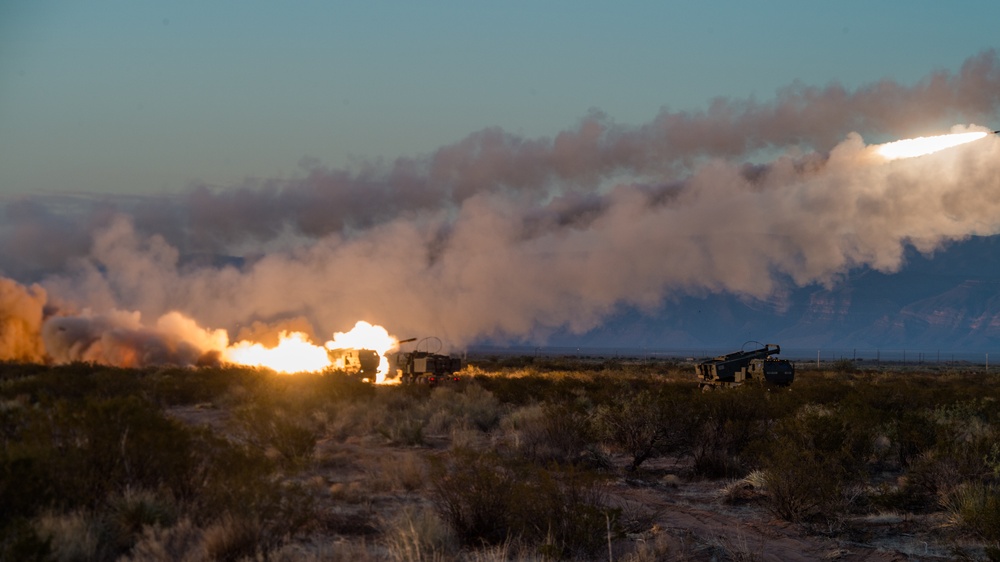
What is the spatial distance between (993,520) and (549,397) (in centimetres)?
2273

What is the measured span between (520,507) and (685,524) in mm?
4143

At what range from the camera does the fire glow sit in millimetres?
70938

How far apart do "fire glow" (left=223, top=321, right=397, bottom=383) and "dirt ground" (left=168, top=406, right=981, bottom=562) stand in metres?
46.4

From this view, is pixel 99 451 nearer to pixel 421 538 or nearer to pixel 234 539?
pixel 234 539

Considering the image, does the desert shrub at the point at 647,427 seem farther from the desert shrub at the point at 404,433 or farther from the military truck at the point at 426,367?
the military truck at the point at 426,367

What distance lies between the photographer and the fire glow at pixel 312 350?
233ft

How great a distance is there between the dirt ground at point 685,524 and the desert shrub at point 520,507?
2.39 ft

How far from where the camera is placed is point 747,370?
47.1 m

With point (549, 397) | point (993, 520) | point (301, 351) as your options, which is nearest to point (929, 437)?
point (993, 520)

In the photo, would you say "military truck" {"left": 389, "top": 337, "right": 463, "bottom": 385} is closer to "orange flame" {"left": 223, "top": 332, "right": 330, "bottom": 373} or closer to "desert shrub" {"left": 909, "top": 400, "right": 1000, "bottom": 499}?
"orange flame" {"left": 223, "top": 332, "right": 330, "bottom": 373}

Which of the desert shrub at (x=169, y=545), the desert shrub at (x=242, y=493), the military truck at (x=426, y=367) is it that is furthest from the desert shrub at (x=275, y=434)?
the military truck at (x=426, y=367)

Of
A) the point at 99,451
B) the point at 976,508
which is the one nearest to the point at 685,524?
the point at 976,508

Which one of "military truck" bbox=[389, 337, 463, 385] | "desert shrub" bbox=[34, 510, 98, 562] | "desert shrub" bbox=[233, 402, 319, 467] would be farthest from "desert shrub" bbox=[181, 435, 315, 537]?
"military truck" bbox=[389, 337, 463, 385]

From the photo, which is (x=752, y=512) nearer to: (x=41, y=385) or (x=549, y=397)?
(x=549, y=397)
